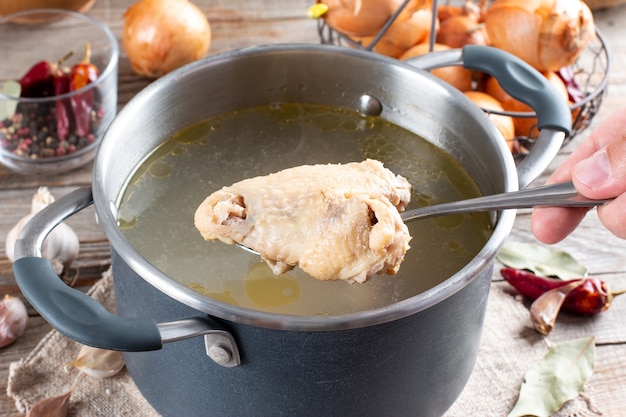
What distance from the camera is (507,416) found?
1.25 metres

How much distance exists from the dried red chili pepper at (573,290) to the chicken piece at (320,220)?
44 cm

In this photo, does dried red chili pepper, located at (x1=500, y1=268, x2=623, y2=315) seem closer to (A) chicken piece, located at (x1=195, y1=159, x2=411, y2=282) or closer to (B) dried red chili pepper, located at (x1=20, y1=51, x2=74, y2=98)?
(A) chicken piece, located at (x1=195, y1=159, x2=411, y2=282)

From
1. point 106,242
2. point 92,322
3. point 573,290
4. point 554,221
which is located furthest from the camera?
point 106,242

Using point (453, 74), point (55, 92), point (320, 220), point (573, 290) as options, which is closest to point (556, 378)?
point (573, 290)

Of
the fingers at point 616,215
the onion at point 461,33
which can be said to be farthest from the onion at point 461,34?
the fingers at point 616,215

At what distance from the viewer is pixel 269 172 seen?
1331mm

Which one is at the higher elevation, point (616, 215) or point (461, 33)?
point (616, 215)

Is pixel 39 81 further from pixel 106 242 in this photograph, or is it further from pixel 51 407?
pixel 51 407

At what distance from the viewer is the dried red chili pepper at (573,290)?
1396 millimetres

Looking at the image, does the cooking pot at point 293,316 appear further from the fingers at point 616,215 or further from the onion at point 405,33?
the onion at point 405,33

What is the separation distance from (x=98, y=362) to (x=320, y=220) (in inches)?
18.9

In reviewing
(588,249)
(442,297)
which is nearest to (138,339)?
(442,297)

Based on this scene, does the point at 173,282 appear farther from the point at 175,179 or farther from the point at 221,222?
the point at 175,179

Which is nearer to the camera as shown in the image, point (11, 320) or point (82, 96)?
point (11, 320)
